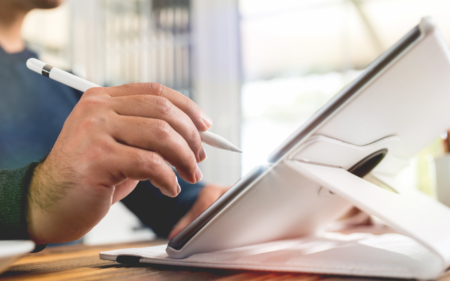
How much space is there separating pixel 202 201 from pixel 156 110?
421 millimetres

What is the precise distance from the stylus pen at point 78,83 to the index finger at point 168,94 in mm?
18

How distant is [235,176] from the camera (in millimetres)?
2387

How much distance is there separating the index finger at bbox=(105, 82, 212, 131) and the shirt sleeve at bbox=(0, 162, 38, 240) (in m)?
0.11

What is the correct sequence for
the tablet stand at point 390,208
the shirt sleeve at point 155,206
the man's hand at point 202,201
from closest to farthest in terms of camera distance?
the tablet stand at point 390,208 < the man's hand at point 202,201 < the shirt sleeve at point 155,206

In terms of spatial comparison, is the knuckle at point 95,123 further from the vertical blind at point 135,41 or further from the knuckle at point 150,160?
the vertical blind at point 135,41

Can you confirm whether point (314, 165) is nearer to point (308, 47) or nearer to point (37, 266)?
point (37, 266)

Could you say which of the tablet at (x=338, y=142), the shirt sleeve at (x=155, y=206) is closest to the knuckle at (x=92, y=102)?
the tablet at (x=338, y=142)

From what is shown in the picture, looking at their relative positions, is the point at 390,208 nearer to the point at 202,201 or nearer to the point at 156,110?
the point at 156,110

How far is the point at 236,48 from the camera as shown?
2525 millimetres

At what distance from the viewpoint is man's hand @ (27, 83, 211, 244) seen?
276 mm

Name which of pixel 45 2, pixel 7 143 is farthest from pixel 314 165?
pixel 45 2

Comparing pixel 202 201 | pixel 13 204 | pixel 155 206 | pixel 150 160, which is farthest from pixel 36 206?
pixel 155 206

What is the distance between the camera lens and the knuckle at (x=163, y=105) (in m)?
0.29

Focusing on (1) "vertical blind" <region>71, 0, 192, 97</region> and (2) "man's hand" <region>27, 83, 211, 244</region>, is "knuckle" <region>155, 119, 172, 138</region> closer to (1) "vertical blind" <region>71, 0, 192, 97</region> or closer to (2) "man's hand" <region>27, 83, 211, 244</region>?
(2) "man's hand" <region>27, 83, 211, 244</region>
